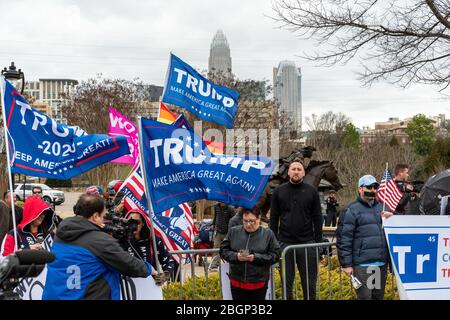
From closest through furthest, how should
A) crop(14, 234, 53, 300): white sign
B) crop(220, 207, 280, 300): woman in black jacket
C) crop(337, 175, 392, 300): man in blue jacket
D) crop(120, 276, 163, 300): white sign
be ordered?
1. crop(120, 276, 163, 300): white sign
2. crop(14, 234, 53, 300): white sign
3. crop(220, 207, 280, 300): woman in black jacket
4. crop(337, 175, 392, 300): man in blue jacket

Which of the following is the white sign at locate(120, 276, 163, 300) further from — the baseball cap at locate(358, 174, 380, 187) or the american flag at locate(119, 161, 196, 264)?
the baseball cap at locate(358, 174, 380, 187)

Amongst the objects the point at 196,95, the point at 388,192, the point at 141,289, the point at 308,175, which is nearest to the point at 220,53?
the point at 308,175

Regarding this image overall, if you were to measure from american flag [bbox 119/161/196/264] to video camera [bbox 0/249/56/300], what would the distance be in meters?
3.69

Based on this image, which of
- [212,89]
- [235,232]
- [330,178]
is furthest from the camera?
[330,178]

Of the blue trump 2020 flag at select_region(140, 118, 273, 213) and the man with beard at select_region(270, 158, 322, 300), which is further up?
the blue trump 2020 flag at select_region(140, 118, 273, 213)

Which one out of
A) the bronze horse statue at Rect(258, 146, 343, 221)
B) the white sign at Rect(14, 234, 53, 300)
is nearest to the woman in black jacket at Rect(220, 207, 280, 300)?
the white sign at Rect(14, 234, 53, 300)

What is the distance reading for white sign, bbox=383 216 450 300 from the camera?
620 centimetres

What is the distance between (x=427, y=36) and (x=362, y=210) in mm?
6186

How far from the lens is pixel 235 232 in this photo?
20.8 feet

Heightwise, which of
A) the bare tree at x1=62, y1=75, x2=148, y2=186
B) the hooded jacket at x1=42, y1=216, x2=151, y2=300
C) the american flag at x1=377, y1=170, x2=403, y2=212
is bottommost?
the hooded jacket at x1=42, y1=216, x2=151, y2=300

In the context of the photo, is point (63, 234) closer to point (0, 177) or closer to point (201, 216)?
point (201, 216)

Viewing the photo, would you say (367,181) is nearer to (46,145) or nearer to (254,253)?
(254,253)

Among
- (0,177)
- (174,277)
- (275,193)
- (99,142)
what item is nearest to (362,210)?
(275,193)

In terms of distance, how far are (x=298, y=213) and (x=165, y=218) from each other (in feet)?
6.10
